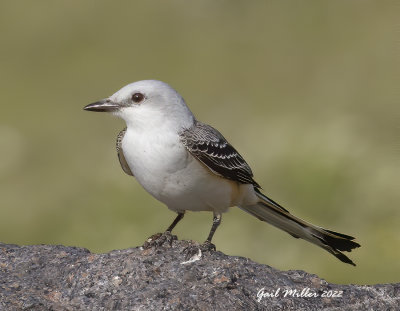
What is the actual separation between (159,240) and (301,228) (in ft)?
6.65

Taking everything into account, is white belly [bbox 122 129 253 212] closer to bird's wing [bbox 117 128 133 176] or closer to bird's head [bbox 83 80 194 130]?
bird's head [bbox 83 80 194 130]

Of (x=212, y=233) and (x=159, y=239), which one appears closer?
(x=159, y=239)

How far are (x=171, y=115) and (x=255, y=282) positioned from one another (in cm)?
208

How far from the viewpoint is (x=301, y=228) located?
895 cm

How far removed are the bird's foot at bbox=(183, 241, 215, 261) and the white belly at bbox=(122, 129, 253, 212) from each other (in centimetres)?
53

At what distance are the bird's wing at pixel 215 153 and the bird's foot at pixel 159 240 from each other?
87cm

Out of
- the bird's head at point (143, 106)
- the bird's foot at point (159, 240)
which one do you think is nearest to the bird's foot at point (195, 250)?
the bird's foot at point (159, 240)

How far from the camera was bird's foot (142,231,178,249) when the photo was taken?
7.79 m

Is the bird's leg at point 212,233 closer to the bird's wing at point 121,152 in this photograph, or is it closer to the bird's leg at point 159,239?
the bird's leg at point 159,239

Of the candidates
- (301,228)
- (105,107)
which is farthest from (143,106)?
(301,228)

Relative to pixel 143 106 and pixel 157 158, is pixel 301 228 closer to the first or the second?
pixel 157 158

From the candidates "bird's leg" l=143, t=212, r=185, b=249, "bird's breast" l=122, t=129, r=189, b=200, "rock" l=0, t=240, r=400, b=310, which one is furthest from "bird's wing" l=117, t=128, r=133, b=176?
"rock" l=0, t=240, r=400, b=310

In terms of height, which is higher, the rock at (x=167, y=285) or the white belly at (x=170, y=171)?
the white belly at (x=170, y=171)

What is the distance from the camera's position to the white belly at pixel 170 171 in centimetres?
764
